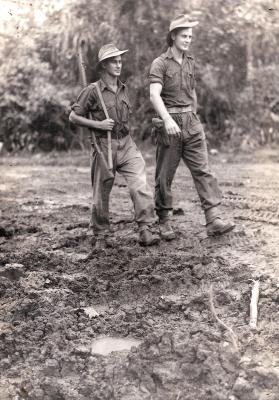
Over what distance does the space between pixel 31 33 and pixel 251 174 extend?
18.9 ft

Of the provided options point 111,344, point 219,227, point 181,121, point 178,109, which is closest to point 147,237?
point 219,227

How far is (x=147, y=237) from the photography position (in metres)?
5.84

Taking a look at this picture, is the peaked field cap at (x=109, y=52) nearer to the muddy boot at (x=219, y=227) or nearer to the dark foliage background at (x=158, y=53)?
the muddy boot at (x=219, y=227)

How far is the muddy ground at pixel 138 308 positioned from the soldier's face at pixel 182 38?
1.75 metres

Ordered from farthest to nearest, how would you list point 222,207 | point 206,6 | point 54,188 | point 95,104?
point 206,6, point 54,188, point 222,207, point 95,104

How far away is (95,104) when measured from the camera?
19.2ft

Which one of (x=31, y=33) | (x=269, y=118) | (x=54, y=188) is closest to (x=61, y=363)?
(x=54, y=188)

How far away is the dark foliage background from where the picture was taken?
12188mm

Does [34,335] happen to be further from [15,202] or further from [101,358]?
[15,202]

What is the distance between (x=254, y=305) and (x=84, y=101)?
253cm

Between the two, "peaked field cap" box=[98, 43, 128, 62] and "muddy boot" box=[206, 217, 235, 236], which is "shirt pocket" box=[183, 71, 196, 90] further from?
"muddy boot" box=[206, 217, 235, 236]

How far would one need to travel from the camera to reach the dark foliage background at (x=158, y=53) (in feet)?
40.0

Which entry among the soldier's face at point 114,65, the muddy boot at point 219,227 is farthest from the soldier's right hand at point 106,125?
the muddy boot at point 219,227

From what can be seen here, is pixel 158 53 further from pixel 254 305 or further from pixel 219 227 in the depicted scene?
pixel 254 305
